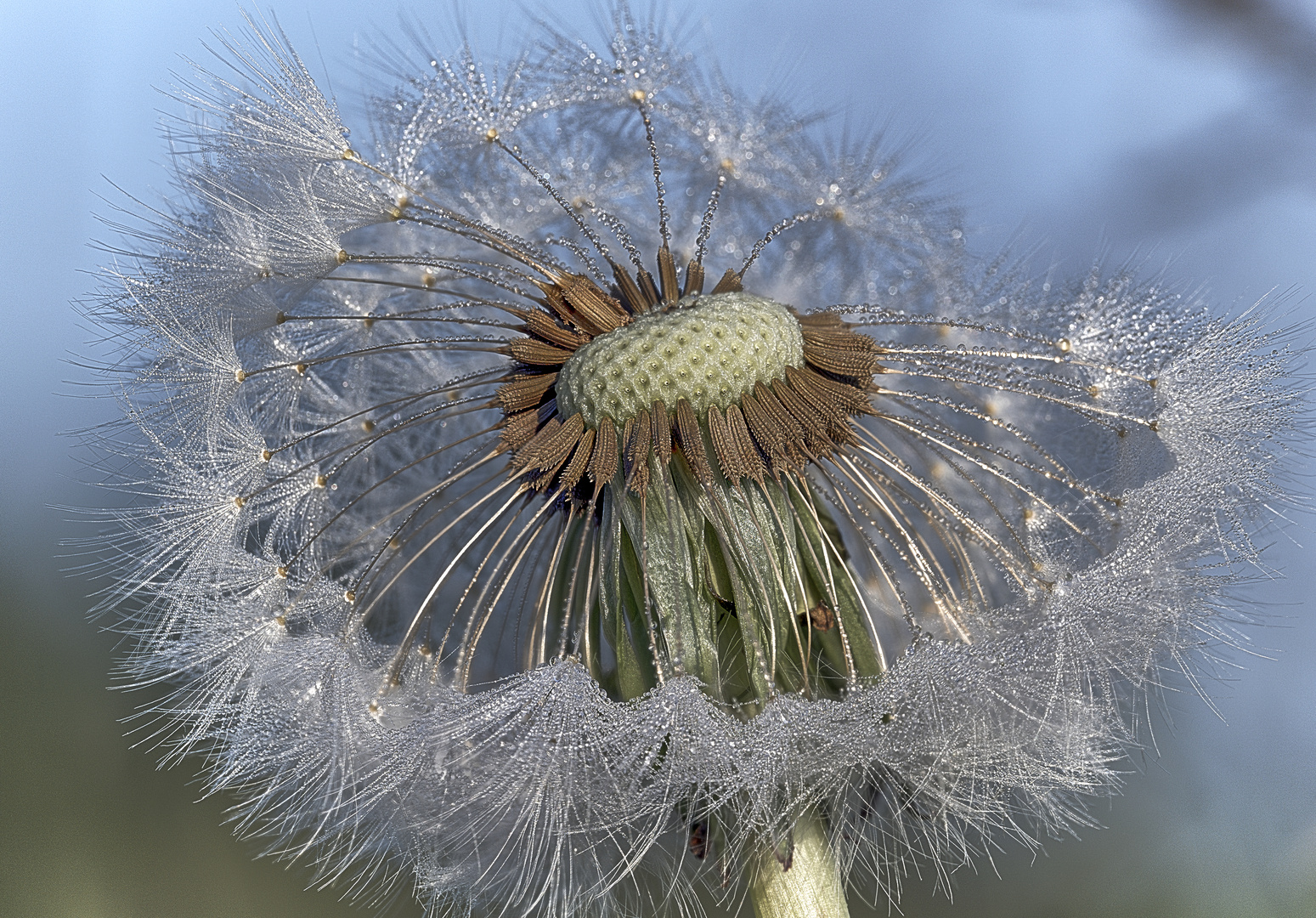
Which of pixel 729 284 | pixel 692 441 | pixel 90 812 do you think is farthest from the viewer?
pixel 90 812

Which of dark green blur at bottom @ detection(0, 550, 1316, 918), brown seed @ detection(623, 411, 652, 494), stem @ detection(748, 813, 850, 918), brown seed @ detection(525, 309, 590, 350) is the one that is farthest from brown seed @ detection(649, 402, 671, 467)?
dark green blur at bottom @ detection(0, 550, 1316, 918)

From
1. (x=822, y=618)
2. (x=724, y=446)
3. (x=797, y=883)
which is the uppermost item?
(x=724, y=446)

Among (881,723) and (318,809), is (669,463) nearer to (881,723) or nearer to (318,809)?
(881,723)

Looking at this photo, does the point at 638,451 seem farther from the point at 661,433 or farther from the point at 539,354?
the point at 539,354

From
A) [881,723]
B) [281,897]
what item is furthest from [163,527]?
[281,897]

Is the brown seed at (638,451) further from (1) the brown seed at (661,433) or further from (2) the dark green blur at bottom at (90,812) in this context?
(2) the dark green blur at bottom at (90,812)

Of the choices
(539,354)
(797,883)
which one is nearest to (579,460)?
(539,354)

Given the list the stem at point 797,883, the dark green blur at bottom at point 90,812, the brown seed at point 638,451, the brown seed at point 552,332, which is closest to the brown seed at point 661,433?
the brown seed at point 638,451

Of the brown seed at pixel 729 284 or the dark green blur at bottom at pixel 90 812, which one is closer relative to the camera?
A: the brown seed at pixel 729 284

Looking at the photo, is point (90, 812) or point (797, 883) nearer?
point (797, 883)
